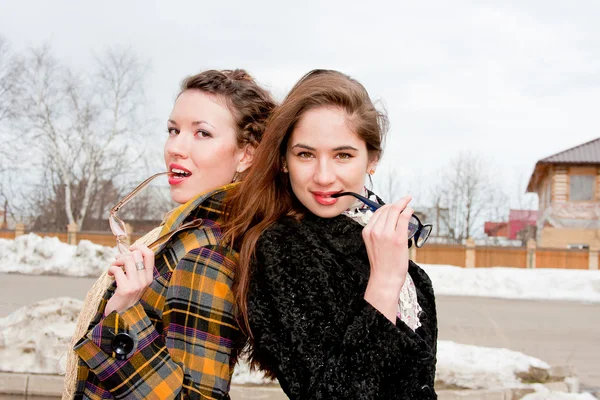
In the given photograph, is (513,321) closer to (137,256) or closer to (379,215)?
(379,215)

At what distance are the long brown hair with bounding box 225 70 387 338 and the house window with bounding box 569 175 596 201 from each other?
116 feet

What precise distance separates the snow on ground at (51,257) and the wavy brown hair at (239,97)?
17489mm

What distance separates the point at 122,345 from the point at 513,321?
12.9 m

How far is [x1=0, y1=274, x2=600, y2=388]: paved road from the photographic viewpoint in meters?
9.95

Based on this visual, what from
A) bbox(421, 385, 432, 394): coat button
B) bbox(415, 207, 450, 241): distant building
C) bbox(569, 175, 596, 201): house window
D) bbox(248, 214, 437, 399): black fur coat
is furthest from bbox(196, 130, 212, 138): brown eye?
bbox(415, 207, 450, 241): distant building

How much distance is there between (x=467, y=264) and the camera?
27031 mm

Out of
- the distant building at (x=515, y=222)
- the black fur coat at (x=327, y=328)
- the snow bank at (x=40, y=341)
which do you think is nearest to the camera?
the black fur coat at (x=327, y=328)

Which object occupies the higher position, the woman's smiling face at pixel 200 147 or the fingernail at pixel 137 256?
the woman's smiling face at pixel 200 147

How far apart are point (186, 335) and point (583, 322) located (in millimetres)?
13919

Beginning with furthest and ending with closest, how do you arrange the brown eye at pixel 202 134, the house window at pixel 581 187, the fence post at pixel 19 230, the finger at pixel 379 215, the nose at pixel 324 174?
the house window at pixel 581 187 → the fence post at pixel 19 230 → the brown eye at pixel 202 134 → the nose at pixel 324 174 → the finger at pixel 379 215

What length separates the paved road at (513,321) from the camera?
32.7 feet

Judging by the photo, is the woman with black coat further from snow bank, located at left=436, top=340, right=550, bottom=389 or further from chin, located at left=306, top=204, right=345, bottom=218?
snow bank, located at left=436, top=340, right=550, bottom=389

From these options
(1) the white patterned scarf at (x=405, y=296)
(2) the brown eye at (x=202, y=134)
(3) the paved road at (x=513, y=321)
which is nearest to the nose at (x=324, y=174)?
(1) the white patterned scarf at (x=405, y=296)

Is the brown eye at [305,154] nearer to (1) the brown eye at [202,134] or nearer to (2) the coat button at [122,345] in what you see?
(1) the brown eye at [202,134]
